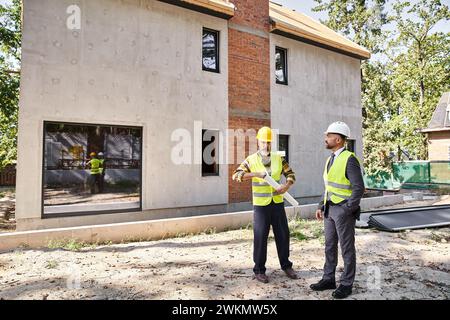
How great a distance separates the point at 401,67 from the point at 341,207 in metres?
27.1

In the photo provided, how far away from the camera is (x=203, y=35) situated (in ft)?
32.0

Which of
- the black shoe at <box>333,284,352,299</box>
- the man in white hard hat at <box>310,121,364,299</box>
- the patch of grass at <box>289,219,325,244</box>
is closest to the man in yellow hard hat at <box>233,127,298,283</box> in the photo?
the man in white hard hat at <box>310,121,364,299</box>

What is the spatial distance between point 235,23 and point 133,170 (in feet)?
38.6

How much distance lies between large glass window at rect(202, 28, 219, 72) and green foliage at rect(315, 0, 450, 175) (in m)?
13.5

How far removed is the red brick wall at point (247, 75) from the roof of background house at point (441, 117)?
19.6m

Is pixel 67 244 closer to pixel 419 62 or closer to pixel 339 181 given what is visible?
pixel 339 181

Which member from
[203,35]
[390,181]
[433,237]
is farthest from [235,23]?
[390,181]

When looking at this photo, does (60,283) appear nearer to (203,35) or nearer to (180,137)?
(180,137)

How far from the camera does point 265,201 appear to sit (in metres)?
4.23

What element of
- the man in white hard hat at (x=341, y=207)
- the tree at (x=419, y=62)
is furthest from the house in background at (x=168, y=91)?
the tree at (x=419, y=62)

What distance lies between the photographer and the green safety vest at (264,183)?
167 inches

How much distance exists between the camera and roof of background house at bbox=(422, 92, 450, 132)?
23.6 m

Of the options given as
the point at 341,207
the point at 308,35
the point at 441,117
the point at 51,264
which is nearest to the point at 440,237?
the point at 341,207

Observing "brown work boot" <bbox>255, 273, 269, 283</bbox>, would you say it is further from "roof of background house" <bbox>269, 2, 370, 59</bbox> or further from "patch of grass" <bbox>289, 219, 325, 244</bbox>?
"roof of background house" <bbox>269, 2, 370, 59</bbox>
